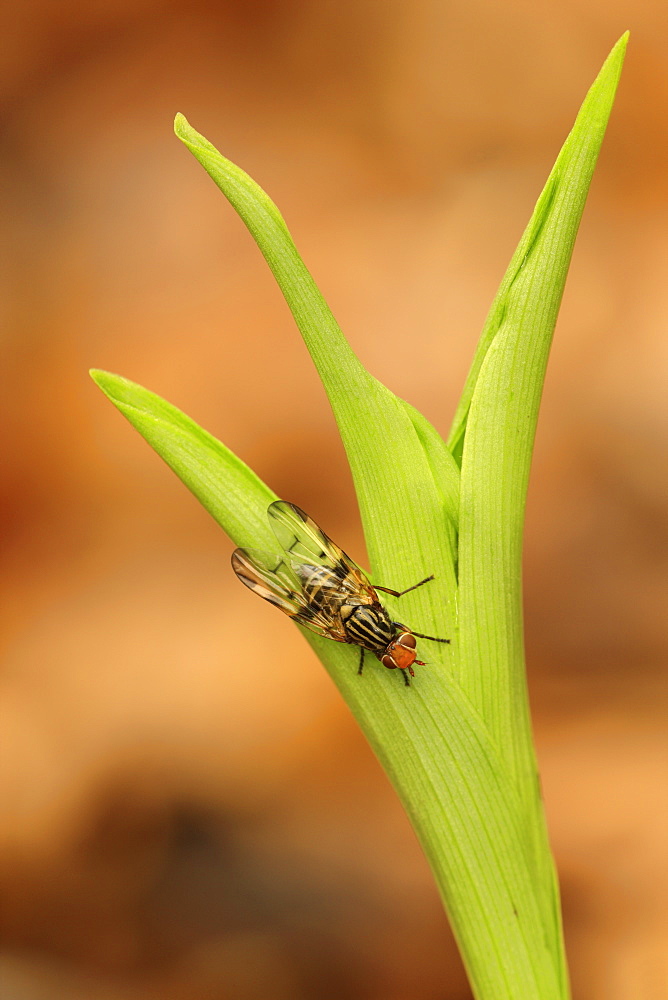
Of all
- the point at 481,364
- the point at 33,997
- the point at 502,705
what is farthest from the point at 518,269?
the point at 33,997

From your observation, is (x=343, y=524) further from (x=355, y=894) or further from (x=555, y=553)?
(x=355, y=894)

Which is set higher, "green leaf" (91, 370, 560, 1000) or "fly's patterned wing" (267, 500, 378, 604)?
"fly's patterned wing" (267, 500, 378, 604)

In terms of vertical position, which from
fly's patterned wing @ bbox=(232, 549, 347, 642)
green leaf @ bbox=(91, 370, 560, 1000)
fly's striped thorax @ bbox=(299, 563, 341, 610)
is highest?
fly's striped thorax @ bbox=(299, 563, 341, 610)

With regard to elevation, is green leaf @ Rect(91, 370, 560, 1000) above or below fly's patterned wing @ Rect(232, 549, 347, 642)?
below

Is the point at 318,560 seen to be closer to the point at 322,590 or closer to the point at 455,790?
the point at 322,590

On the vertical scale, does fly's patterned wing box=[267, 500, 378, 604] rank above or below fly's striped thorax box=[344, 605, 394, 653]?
above

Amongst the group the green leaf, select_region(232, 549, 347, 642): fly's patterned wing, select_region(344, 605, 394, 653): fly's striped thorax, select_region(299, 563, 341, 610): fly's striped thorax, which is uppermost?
select_region(299, 563, 341, 610): fly's striped thorax
